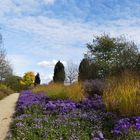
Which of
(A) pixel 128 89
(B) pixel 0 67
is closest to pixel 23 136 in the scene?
(A) pixel 128 89

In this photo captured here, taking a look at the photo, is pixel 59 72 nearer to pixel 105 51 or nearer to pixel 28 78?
pixel 105 51

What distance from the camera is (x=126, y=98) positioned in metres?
11.0

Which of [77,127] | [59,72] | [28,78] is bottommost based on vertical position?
[77,127]

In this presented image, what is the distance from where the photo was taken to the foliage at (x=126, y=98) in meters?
10.7

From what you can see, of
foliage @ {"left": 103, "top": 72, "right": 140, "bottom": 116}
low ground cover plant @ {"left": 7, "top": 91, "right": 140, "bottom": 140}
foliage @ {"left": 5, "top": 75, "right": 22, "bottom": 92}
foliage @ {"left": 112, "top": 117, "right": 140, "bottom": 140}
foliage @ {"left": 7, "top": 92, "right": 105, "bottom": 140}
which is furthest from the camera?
foliage @ {"left": 5, "top": 75, "right": 22, "bottom": 92}

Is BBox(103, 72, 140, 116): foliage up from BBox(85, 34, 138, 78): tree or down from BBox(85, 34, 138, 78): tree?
down

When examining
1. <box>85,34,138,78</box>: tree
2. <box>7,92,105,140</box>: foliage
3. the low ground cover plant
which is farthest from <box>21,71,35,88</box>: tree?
the low ground cover plant

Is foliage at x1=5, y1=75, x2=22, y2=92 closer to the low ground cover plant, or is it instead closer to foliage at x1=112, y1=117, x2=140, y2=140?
the low ground cover plant

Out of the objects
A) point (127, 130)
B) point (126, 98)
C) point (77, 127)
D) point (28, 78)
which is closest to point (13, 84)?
point (28, 78)

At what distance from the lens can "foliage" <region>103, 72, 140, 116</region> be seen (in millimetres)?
10703

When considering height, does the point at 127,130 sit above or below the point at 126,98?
below

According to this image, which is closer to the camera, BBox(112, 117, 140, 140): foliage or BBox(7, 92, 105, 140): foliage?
BBox(112, 117, 140, 140): foliage

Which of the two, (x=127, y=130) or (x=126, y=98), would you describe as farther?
(x=126, y=98)

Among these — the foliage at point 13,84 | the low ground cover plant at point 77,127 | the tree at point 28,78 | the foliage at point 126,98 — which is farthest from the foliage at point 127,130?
the tree at point 28,78
